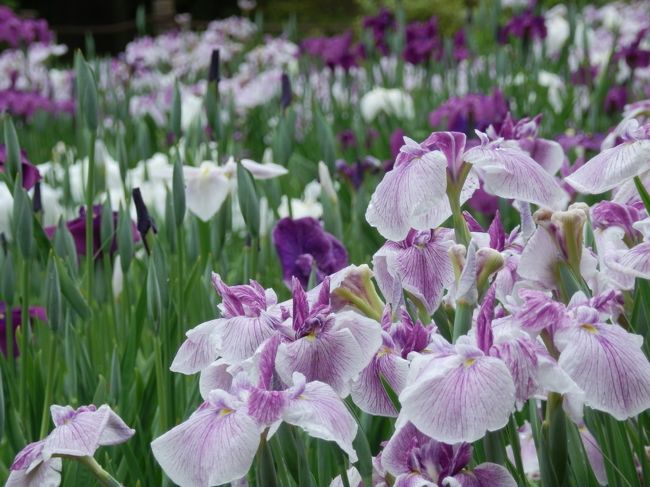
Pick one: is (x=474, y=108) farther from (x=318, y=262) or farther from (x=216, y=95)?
(x=318, y=262)

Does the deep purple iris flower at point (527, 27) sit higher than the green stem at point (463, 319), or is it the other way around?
the green stem at point (463, 319)

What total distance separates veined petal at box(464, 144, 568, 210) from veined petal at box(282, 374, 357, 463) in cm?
26

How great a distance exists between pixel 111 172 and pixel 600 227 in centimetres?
203

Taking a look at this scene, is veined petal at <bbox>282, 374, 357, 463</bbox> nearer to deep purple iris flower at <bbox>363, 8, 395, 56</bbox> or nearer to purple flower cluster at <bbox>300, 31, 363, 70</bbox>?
purple flower cluster at <bbox>300, 31, 363, 70</bbox>

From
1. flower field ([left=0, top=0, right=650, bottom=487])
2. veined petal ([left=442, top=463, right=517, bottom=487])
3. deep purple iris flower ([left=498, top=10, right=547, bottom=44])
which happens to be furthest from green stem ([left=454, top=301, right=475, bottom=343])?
deep purple iris flower ([left=498, top=10, right=547, bottom=44])

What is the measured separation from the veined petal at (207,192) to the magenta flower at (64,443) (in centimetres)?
87

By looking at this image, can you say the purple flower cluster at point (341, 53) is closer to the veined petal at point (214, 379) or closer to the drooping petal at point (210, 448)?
the veined petal at point (214, 379)

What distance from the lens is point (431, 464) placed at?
2.38 feet

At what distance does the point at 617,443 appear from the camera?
0.88 metres

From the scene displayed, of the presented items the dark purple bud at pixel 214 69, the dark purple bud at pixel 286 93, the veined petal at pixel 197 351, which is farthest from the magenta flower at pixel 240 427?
the dark purple bud at pixel 286 93

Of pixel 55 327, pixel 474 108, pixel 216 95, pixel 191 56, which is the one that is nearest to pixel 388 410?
pixel 55 327

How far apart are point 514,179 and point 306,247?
72 centimetres

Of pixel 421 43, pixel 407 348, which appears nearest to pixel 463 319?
pixel 407 348

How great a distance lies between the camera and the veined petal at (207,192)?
5.50 feet
